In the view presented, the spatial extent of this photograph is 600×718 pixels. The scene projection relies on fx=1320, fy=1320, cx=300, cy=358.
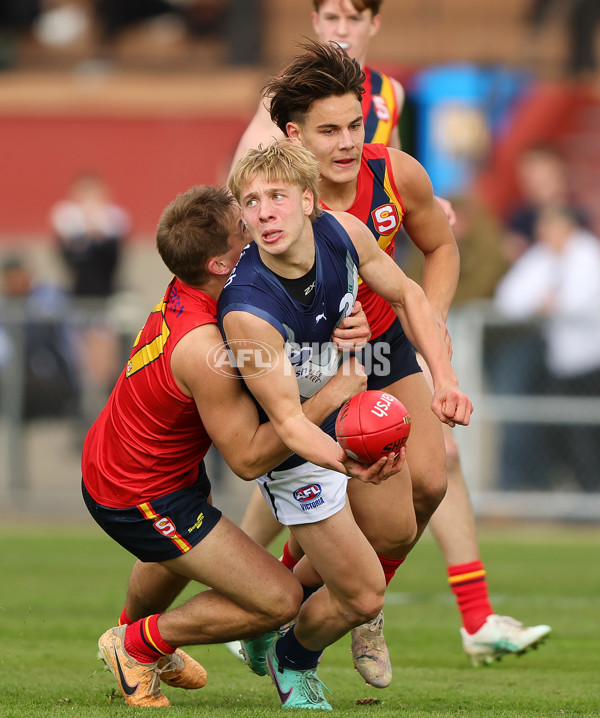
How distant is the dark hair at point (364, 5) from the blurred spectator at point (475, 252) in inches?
187

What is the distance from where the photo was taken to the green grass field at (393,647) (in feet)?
17.9

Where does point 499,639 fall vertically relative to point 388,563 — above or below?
below

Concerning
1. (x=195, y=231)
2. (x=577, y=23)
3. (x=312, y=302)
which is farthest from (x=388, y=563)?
(x=577, y=23)

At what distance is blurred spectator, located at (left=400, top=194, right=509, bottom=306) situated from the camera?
1150 centimetres

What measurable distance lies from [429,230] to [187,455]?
155cm

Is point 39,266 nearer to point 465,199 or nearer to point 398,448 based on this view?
point 465,199

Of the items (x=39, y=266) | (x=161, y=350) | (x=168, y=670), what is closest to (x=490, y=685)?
(x=168, y=670)

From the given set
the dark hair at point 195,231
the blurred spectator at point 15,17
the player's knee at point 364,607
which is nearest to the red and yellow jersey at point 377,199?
the dark hair at point 195,231

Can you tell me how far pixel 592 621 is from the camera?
7.89 meters

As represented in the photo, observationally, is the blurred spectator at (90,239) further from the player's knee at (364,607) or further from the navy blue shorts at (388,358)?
the player's knee at (364,607)

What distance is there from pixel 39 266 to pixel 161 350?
11372 mm

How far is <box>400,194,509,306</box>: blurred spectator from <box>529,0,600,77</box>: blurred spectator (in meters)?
5.54

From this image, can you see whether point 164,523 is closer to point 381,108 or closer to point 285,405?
point 285,405

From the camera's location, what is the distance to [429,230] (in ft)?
19.9
